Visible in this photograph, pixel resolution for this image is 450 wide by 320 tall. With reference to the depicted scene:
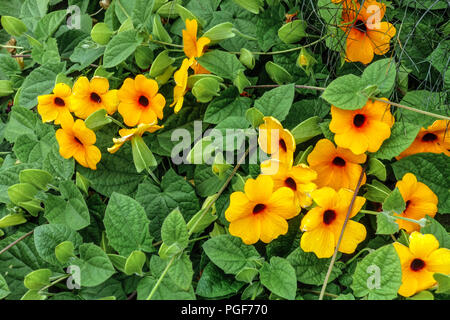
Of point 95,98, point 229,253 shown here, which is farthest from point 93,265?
point 95,98

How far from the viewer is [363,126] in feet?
2.52

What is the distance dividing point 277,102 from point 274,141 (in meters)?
0.07

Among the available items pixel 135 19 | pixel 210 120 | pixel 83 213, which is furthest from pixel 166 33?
pixel 83 213

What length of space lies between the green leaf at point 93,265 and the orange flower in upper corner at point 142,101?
0.76ft

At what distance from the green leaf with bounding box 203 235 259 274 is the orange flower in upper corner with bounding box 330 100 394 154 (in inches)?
8.8

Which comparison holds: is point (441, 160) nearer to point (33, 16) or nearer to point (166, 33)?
point (166, 33)

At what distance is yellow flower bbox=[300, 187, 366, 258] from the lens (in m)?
0.74

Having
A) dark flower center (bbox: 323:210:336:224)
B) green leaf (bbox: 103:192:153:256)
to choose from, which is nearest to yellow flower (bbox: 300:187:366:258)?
dark flower center (bbox: 323:210:336:224)

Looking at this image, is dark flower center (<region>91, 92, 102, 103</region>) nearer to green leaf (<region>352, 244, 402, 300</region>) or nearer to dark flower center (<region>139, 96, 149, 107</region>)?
dark flower center (<region>139, 96, 149, 107</region>)

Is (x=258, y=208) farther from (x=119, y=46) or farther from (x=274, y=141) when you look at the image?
(x=119, y=46)

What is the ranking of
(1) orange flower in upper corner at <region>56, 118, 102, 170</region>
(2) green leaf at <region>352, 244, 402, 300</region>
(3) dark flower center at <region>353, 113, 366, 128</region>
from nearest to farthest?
(2) green leaf at <region>352, 244, 402, 300</region> → (3) dark flower center at <region>353, 113, 366, 128</region> → (1) orange flower in upper corner at <region>56, 118, 102, 170</region>

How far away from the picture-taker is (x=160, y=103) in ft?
2.91

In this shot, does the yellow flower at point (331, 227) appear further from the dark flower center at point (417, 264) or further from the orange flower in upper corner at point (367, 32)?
the orange flower in upper corner at point (367, 32)

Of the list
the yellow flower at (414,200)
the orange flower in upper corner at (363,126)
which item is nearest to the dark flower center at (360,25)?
the orange flower in upper corner at (363,126)
